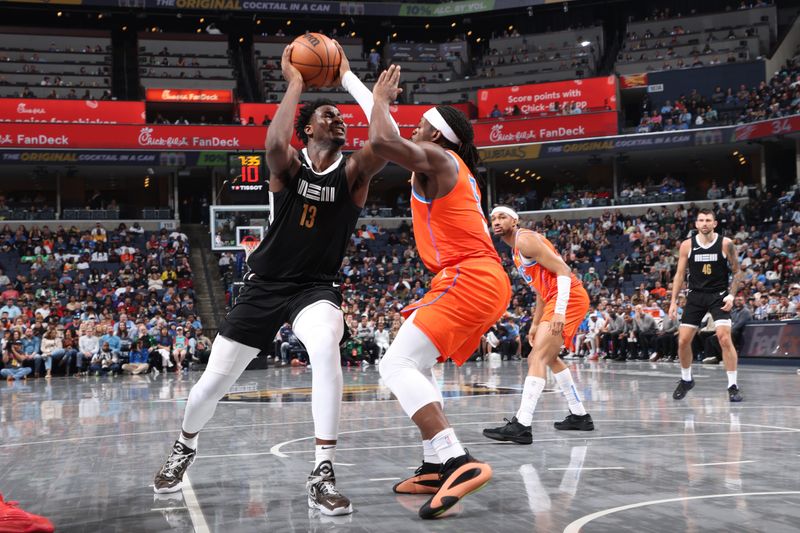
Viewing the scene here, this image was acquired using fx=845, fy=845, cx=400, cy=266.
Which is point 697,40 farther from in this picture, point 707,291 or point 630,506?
point 630,506

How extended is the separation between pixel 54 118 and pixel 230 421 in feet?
102

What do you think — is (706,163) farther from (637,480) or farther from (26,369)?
(637,480)

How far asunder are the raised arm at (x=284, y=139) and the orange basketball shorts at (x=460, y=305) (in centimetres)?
108

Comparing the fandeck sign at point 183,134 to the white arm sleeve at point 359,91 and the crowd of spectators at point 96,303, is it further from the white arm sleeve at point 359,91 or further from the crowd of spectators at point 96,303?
the white arm sleeve at point 359,91

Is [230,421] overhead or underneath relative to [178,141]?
underneath

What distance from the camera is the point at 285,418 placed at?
29.8 feet

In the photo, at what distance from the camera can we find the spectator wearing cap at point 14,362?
18.9 metres

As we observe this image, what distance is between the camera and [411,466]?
587cm

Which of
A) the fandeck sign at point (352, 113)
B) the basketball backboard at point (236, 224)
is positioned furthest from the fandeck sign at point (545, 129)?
the basketball backboard at point (236, 224)

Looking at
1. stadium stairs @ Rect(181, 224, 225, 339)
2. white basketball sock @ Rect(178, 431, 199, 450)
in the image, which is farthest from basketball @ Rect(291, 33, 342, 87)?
stadium stairs @ Rect(181, 224, 225, 339)

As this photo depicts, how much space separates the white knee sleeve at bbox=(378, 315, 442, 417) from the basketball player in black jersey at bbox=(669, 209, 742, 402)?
6.03 m

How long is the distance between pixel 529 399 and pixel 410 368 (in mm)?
2668

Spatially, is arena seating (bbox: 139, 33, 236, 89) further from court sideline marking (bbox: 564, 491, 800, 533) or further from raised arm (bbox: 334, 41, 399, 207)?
court sideline marking (bbox: 564, 491, 800, 533)

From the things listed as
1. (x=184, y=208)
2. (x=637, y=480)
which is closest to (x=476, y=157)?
(x=637, y=480)
